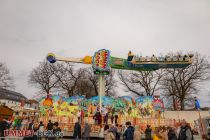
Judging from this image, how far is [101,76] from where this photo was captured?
23.9 meters

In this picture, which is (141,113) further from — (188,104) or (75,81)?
(75,81)

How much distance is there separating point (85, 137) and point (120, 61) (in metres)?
13.3

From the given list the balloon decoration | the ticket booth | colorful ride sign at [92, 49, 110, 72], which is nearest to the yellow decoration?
colorful ride sign at [92, 49, 110, 72]

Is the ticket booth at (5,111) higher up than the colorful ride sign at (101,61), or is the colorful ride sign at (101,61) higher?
the colorful ride sign at (101,61)

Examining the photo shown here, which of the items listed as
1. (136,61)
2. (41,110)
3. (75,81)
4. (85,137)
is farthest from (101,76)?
(75,81)

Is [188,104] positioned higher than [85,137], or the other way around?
[188,104]

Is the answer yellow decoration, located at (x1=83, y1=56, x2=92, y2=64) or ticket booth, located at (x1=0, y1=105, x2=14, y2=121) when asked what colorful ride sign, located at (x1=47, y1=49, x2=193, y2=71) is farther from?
ticket booth, located at (x1=0, y1=105, x2=14, y2=121)

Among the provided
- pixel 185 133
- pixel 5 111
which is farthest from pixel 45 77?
pixel 185 133

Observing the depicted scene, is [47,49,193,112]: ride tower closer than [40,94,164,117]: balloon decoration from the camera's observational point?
Yes

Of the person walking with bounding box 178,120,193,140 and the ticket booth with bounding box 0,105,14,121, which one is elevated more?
the ticket booth with bounding box 0,105,14,121

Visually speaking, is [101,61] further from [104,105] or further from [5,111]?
[5,111]

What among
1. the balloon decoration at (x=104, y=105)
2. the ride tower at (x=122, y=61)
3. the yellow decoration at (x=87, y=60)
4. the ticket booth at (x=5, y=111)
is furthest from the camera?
the ticket booth at (x=5, y=111)

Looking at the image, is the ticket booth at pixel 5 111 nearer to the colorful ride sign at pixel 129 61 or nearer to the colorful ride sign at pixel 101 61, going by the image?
the colorful ride sign at pixel 129 61

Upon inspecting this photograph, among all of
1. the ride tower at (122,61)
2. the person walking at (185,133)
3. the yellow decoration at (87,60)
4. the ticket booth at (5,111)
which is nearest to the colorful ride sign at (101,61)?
the ride tower at (122,61)
